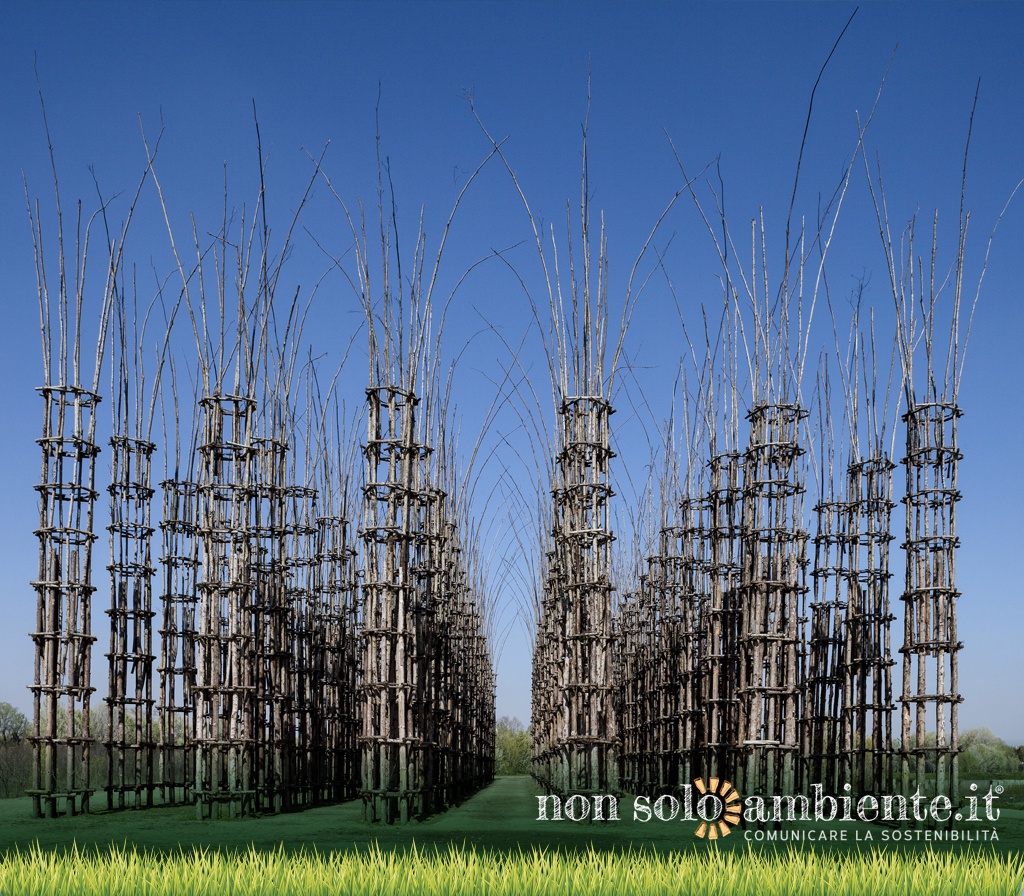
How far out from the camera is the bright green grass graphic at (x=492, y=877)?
7.86 m

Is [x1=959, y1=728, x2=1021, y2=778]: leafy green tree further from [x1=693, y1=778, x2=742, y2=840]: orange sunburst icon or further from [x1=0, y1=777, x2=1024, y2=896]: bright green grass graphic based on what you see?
[x1=0, y1=777, x2=1024, y2=896]: bright green grass graphic

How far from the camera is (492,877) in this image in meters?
7.93

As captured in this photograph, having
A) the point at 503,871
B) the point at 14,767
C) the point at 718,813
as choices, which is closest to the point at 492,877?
the point at 503,871

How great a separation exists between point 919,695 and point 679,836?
362 centimetres

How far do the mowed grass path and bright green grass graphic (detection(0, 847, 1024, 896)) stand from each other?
34.7 inches

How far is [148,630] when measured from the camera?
17.0 m

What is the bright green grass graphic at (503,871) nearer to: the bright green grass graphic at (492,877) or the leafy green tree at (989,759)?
the bright green grass graphic at (492,877)

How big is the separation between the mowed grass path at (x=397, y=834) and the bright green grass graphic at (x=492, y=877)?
881mm

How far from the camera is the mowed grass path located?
34.9ft

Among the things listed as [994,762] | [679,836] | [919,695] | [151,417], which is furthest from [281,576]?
[994,762]

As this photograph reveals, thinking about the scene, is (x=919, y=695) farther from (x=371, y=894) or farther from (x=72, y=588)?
(x=72, y=588)

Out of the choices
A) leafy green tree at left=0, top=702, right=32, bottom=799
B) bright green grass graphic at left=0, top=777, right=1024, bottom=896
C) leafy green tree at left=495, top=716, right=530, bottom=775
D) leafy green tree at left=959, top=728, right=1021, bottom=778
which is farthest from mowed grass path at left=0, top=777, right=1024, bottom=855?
leafy green tree at left=495, top=716, right=530, bottom=775

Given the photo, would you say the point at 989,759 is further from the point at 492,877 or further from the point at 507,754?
the point at 492,877

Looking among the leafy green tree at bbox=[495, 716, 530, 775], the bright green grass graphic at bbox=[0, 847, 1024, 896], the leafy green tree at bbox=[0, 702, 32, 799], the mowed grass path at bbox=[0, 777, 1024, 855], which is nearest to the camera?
the bright green grass graphic at bbox=[0, 847, 1024, 896]
